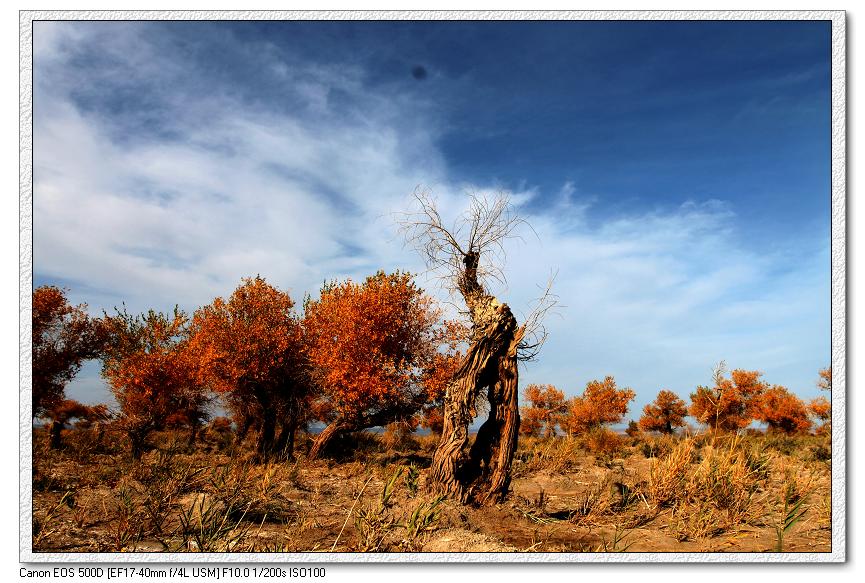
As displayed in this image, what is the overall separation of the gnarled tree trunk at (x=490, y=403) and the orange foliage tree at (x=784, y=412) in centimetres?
3894

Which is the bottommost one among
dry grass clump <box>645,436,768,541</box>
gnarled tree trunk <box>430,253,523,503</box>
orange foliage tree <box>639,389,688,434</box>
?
orange foliage tree <box>639,389,688,434</box>

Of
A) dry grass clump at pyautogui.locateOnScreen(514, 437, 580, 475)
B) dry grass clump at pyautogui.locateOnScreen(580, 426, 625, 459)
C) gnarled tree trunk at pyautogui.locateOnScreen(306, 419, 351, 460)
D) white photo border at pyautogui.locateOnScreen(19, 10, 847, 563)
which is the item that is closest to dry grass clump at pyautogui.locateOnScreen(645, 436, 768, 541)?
white photo border at pyautogui.locateOnScreen(19, 10, 847, 563)

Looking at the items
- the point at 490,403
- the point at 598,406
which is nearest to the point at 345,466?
the point at 490,403

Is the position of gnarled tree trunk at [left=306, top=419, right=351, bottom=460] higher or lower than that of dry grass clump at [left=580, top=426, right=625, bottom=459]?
higher

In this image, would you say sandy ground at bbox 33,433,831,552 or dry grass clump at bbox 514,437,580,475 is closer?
sandy ground at bbox 33,433,831,552

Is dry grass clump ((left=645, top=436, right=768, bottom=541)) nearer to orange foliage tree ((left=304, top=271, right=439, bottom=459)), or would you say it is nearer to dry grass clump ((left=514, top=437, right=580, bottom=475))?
dry grass clump ((left=514, top=437, right=580, bottom=475))

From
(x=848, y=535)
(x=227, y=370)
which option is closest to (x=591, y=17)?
(x=848, y=535)

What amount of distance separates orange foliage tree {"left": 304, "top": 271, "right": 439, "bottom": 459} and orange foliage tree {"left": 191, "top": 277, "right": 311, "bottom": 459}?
1289 millimetres

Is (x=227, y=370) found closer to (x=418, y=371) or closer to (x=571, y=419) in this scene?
(x=418, y=371)

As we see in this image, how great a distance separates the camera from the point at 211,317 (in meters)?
22.1

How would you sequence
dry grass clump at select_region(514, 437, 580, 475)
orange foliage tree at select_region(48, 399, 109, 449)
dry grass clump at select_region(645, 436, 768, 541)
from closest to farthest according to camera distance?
dry grass clump at select_region(645, 436, 768, 541) → dry grass clump at select_region(514, 437, 580, 475) → orange foliage tree at select_region(48, 399, 109, 449)

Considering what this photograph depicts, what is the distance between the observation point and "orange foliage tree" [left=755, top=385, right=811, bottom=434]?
4153 centimetres

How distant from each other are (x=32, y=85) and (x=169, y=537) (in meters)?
7.85

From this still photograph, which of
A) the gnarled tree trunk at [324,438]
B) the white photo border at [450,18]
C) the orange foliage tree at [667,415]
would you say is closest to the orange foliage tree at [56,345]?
the gnarled tree trunk at [324,438]
